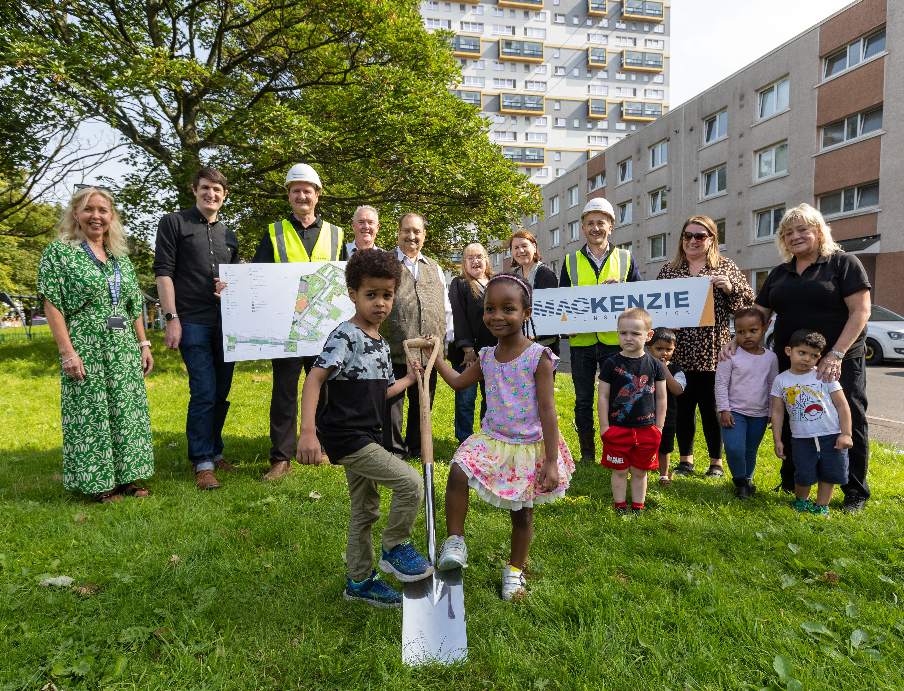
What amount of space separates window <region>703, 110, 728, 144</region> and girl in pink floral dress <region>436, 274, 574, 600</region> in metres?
31.5

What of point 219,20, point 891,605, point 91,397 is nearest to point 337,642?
point 891,605

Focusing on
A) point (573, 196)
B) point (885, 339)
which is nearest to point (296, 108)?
point (885, 339)

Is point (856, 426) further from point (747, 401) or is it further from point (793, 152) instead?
point (793, 152)

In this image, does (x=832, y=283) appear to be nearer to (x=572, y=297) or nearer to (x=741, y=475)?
(x=741, y=475)

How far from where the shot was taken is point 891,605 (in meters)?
2.73

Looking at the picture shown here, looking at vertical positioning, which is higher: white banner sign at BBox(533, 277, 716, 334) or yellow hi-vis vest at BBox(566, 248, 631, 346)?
yellow hi-vis vest at BBox(566, 248, 631, 346)

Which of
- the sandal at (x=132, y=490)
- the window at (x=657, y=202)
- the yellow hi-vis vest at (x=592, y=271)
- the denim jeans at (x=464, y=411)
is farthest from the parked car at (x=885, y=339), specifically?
the window at (x=657, y=202)

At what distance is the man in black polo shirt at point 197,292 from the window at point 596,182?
1576 inches

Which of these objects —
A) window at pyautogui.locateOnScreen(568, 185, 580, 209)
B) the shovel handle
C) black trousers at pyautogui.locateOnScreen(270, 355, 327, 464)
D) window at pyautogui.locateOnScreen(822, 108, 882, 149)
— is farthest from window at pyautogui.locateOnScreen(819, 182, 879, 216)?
the shovel handle

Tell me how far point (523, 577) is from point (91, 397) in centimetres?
375

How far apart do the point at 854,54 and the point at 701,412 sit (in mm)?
25261

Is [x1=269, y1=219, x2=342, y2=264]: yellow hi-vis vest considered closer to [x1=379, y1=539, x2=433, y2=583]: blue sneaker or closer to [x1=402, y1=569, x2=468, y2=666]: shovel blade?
[x1=379, y1=539, x2=433, y2=583]: blue sneaker

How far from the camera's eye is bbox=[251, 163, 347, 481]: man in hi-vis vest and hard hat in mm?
5004

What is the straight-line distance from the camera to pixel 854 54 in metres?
21.7
